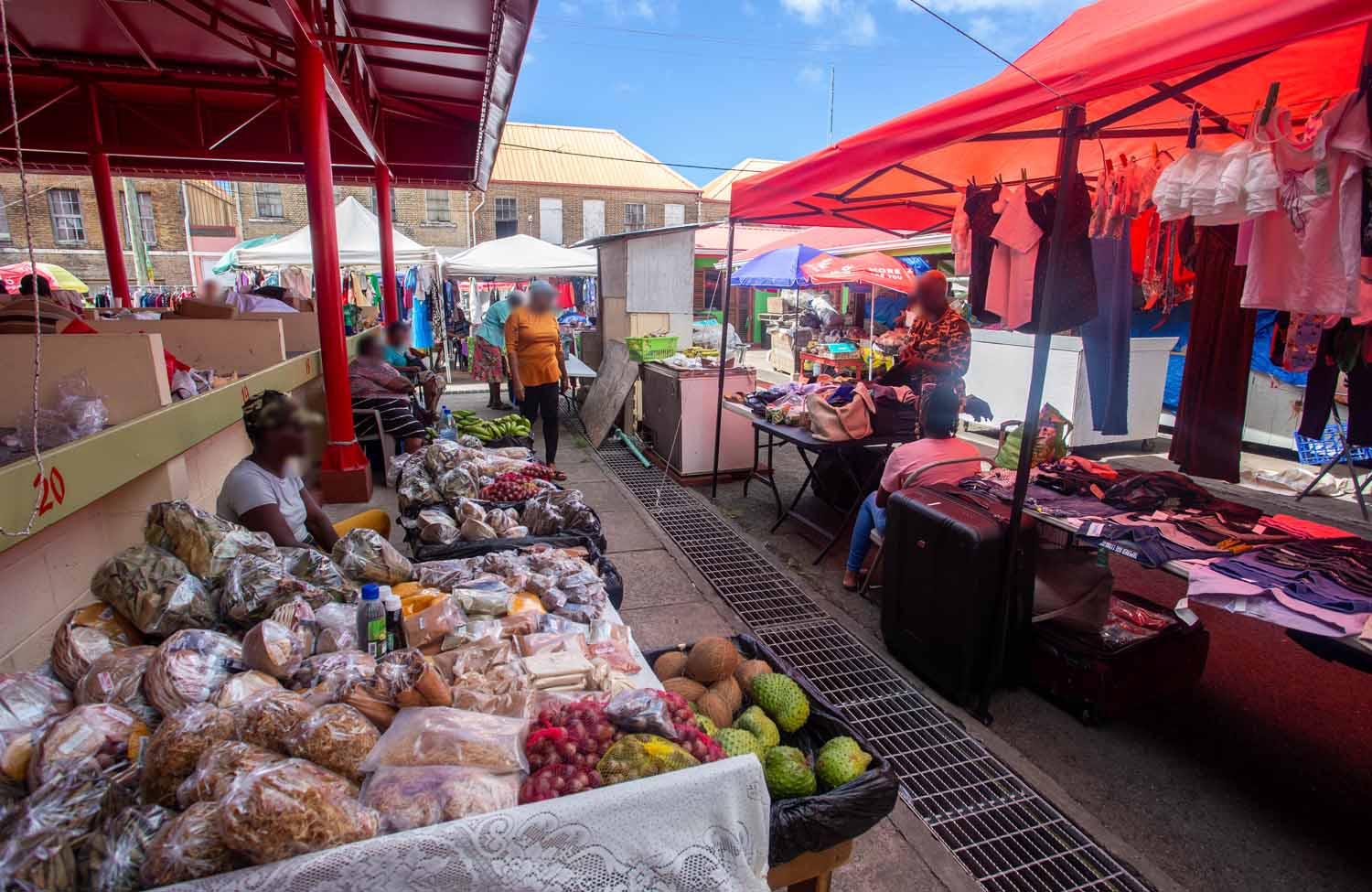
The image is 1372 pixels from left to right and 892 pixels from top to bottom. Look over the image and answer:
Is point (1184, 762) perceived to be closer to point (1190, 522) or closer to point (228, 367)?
point (1190, 522)

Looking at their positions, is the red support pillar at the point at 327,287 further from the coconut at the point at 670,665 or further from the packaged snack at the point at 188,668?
the coconut at the point at 670,665

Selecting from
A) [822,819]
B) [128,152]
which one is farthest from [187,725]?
[128,152]

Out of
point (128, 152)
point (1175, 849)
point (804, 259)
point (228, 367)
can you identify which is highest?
point (128, 152)

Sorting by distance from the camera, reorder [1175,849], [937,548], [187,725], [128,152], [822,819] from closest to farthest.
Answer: [187,725]
[822,819]
[1175,849]
[937,548]
[128,152]

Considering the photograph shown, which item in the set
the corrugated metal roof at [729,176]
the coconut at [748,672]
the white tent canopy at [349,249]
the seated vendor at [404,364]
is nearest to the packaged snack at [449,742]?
the coconut at [748,672]

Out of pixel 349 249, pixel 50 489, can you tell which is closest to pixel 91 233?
pixel 349 249

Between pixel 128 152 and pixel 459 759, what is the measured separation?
9925mm

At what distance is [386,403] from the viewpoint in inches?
246

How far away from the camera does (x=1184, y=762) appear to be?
3.09m

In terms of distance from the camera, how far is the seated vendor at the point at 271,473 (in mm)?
3031

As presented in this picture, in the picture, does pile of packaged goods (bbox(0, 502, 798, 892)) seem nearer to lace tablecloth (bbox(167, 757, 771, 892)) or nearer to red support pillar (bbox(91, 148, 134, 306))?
lace tablecloth (bbox(167, 757, 771, 892))

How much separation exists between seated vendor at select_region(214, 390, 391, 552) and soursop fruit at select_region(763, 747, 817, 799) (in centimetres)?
229

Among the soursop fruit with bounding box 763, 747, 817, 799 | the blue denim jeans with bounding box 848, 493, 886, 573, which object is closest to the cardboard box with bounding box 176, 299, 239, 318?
the blue denim jeans with bounding box 848, 493, 886, 573

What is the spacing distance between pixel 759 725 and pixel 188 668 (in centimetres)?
168
